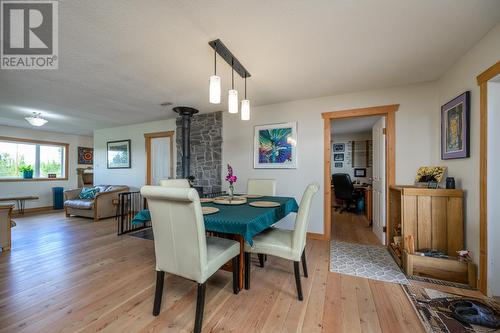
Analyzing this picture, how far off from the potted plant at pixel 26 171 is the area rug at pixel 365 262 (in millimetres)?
7729

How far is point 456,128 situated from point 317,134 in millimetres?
1652

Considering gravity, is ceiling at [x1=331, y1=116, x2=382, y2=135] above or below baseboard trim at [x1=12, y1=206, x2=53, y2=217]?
above

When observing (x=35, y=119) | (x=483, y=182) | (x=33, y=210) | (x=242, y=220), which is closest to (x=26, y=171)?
(x=33, y=210)

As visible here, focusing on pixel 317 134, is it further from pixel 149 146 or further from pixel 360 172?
pixel 149 146

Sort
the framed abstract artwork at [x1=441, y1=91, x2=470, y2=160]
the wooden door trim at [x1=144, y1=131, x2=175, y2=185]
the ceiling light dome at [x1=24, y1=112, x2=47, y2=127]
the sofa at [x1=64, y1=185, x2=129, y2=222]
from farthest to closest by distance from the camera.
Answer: the wooden door trim at [x1=144, y1=131, x2=175, y2=185]
the sofa at [x1=64, y1=185, x2=129, y2=222]
the ceiling light dome at [x1=24, y1=112, x2=47, y2=127]
the framed abstract artwork at [x1=441, y1=91, x2=470, y2=160]

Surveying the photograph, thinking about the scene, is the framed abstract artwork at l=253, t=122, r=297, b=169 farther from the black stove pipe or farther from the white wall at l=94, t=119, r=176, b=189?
the white wall at l=94, t=119, r=176, b=189

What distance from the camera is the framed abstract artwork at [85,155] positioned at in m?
6.77

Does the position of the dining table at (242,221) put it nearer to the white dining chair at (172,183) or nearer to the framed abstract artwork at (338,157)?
the white dining chair at (172,183)

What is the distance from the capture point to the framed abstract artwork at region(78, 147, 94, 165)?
677 cm

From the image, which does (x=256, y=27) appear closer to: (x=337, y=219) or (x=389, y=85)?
(x=389, y=85)

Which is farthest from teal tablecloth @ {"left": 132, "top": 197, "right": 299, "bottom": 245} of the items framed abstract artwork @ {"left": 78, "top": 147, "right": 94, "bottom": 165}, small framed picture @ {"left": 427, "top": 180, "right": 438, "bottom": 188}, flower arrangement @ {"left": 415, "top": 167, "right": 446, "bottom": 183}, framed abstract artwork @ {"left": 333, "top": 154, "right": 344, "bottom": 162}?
framed abstract artwork @ {"left": 78, "top": 147, "right": 94, "bottom": 165}

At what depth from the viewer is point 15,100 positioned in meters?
3.45

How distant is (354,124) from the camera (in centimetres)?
507

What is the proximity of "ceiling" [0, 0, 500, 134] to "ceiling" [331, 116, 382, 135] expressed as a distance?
1720 mm
